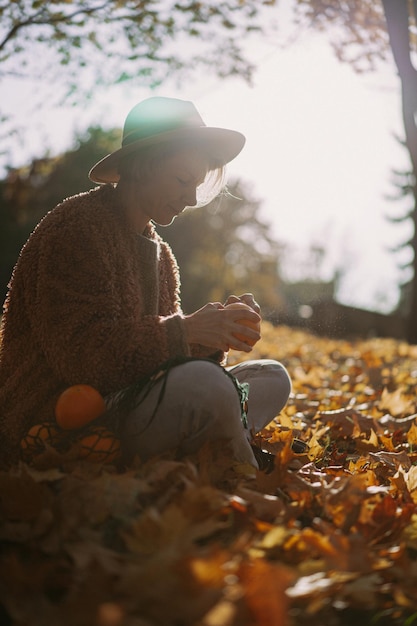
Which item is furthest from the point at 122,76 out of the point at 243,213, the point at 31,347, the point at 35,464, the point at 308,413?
the point at 243,213

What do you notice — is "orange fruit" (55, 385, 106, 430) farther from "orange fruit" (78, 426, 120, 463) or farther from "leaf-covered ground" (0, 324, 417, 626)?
"leaf-covered ground" (0, 324, 417, 626)

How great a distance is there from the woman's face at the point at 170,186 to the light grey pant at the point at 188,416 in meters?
0.71

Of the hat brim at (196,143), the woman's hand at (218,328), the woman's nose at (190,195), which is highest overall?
the hat brim at (196,143)

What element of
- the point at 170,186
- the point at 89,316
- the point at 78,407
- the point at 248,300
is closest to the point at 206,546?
the point at 78,407

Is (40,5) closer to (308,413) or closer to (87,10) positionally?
(87,10)

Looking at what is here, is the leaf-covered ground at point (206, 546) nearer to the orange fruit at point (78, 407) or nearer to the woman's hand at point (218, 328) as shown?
the orange fruit at point (78, 407)

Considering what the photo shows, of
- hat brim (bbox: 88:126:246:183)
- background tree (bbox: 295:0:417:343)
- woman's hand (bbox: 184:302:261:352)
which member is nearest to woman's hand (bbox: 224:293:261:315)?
woman's hand (bbox: 184:302:261:352)

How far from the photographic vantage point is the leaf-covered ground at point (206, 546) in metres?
1.17

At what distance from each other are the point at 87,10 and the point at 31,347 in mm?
5614

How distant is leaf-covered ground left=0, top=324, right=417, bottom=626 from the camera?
1165 mm

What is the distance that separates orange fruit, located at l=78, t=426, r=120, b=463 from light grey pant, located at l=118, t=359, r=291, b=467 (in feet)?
0.28

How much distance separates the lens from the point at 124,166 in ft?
8.38

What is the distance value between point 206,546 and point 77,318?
3.22ft

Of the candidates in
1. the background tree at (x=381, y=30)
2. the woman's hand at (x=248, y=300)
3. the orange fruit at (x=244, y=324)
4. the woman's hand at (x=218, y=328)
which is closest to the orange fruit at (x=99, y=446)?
the woman's hand at (x=218, y=328)
